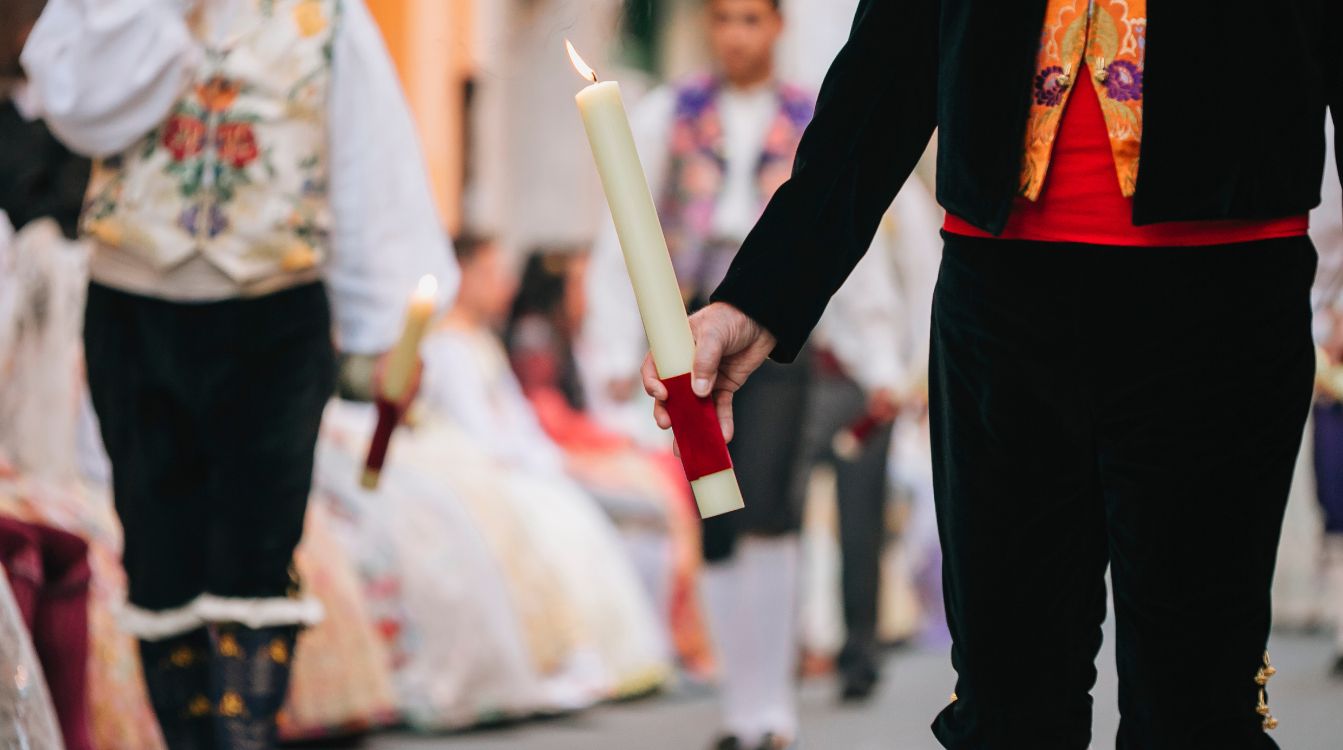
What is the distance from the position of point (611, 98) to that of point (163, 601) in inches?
68.2

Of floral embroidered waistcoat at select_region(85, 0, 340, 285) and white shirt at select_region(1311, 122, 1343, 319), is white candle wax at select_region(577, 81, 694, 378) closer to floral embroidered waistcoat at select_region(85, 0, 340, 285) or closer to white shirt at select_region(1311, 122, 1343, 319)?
white shirt at select_region(1311, 122, 1343, 319)

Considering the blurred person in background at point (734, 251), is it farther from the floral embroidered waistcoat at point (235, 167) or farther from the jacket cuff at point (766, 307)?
the jacket cuff at point (766, 307)

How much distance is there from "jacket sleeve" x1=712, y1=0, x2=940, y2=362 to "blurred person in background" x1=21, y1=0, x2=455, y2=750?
1.27 m

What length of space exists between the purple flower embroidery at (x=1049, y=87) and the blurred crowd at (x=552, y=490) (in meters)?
0.39

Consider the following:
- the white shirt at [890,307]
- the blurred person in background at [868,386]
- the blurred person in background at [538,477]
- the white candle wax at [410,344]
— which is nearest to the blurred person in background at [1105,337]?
the white candle wax at [410,344]

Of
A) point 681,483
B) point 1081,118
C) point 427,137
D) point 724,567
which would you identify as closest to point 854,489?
point 681,483

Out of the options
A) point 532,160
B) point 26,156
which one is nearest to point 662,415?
point 26,156

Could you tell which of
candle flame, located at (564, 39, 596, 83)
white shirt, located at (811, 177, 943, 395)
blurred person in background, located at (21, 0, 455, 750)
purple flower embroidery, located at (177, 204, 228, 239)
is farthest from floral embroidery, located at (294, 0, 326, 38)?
white shirt, located at (811, 177, 943, 395)

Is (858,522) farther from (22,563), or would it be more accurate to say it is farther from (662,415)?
(662,415)

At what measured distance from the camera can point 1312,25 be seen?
5.46 feet

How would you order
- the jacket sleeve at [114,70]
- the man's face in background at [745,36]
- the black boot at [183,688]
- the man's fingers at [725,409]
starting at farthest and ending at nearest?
the man's face in background at [745,36]
the black boot at [183,688]
the jacket sleeve at [114,70]
the man's fingers at [725,409]

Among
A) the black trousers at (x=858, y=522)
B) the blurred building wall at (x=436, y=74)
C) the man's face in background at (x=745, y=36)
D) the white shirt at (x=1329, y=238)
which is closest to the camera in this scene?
the white shirt at (x=1329, y=238)

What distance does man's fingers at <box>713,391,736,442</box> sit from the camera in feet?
5.52

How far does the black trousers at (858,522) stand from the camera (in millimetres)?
5762
